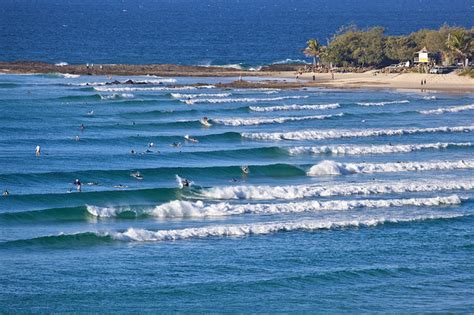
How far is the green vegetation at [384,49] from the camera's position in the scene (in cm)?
8831

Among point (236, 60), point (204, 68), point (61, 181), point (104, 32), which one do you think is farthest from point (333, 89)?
point (104, 32)

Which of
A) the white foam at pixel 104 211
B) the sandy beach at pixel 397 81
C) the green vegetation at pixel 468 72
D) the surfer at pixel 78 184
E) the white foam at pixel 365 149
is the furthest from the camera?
the green vegetation at pixel 468 72

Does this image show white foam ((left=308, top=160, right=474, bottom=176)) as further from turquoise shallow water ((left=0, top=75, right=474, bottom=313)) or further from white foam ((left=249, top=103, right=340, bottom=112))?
white foam ((left=249, top=103, right=340, bottom=112))

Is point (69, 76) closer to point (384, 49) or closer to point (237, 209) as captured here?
point (384, 49)

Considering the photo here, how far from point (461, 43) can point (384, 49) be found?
22.5 feet

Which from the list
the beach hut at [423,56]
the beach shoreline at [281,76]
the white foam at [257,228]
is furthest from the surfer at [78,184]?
the beach hut at [423,56]

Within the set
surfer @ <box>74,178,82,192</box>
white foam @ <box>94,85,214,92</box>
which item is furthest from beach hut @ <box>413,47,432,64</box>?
surfer @ <box>74,178,82,192</box>

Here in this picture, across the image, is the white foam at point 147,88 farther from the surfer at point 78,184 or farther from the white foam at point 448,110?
the surfer at point 78,184

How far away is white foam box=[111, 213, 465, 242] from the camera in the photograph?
34.5 meters

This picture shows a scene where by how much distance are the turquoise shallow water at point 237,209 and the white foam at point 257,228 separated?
7 cm

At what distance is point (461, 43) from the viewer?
86.2 metres

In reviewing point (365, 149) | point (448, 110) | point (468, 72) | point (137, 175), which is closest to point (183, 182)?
point (137, 175)

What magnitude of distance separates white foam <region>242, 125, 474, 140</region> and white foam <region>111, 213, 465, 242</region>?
65.2 ft

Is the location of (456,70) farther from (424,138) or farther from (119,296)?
(119,296)
